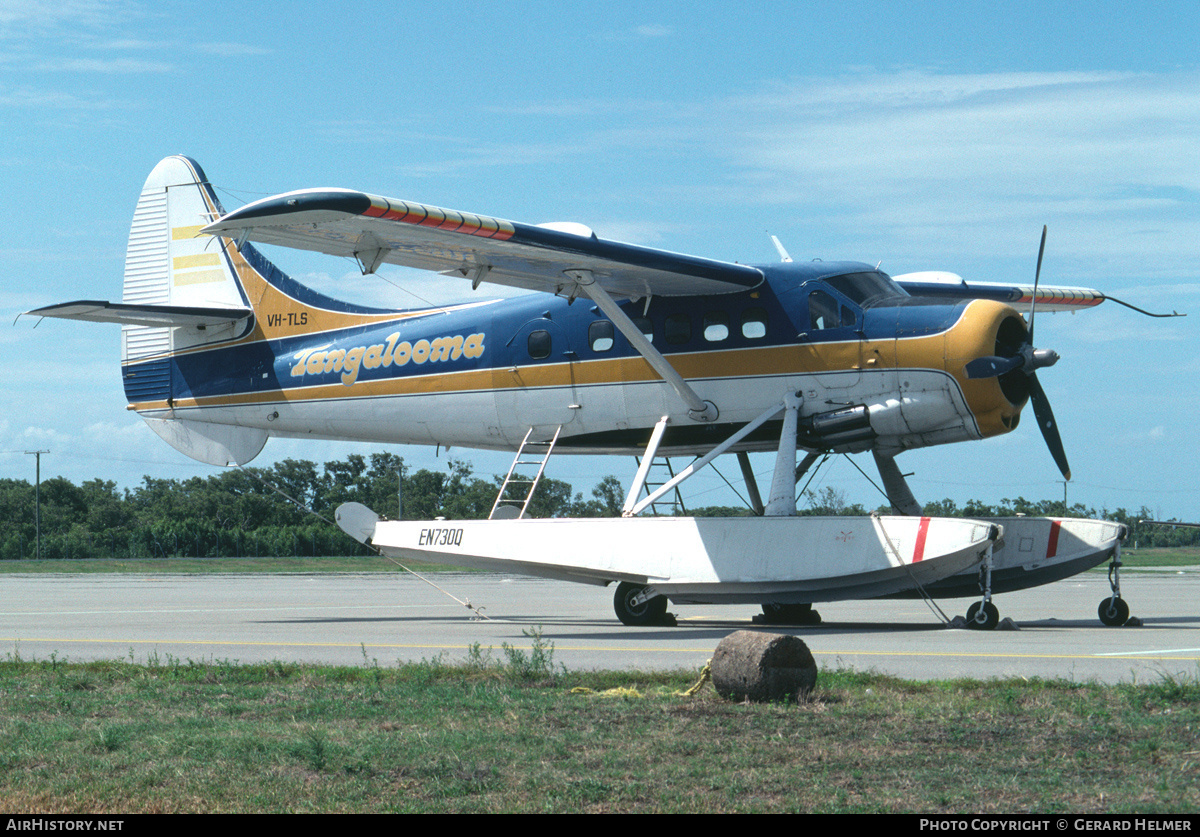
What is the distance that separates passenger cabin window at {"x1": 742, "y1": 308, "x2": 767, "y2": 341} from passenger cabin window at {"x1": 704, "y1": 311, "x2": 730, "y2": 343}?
0.25m

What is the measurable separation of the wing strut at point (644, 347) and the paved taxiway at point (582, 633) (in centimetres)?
291

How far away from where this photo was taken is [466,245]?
14148 millimetres

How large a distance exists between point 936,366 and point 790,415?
195 cm

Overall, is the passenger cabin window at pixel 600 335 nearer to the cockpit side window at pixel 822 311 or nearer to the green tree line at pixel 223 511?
the cockpit side window at pixel 822 311

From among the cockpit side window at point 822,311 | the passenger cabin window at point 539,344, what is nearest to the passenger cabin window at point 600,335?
the passenger cabin window at point 539,344

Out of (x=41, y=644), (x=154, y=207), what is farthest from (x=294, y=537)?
(x=41, y=644)

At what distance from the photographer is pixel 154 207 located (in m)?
21.8

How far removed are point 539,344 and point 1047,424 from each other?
7.10m

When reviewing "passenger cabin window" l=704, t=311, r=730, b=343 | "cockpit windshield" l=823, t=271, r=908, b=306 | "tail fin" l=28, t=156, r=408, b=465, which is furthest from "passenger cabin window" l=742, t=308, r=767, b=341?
"tail fin" l=28, t=156, r=408, b=465

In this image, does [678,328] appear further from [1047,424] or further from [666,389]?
[1047,424]

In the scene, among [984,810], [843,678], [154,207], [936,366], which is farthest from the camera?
[154,207]

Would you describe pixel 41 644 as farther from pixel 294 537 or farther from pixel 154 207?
pixel 294 537

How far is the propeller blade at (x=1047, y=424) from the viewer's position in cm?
1517

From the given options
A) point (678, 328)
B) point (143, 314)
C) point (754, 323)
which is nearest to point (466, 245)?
point (678, 328)
